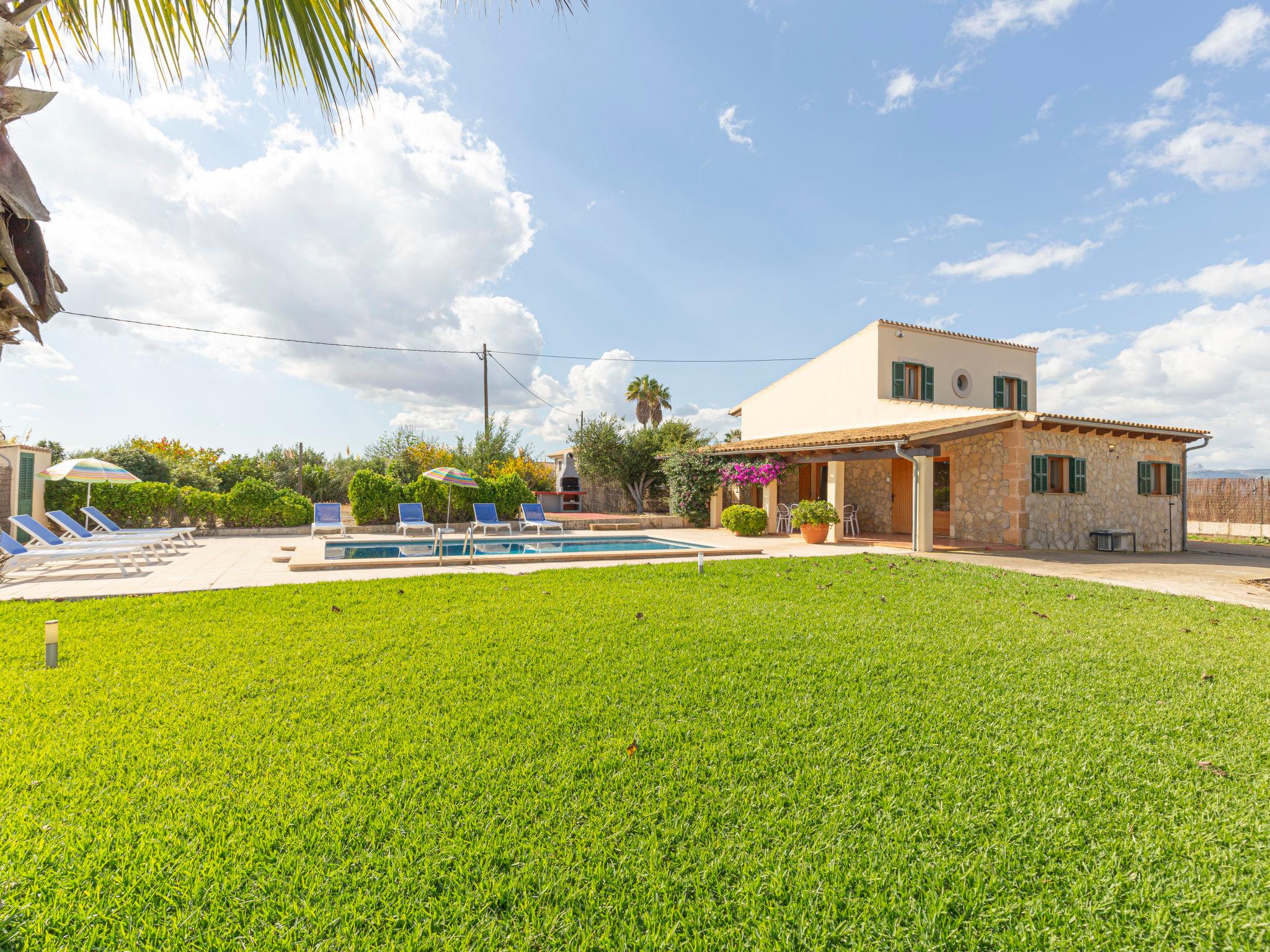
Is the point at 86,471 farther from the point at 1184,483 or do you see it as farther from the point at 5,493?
the point at 1184,483

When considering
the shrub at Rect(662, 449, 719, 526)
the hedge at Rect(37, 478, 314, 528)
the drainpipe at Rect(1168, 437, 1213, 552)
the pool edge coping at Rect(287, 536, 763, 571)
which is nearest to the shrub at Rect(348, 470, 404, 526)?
the hedge at Rect(37, 478, 314, 528)

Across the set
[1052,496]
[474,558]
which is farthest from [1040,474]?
[474,558]

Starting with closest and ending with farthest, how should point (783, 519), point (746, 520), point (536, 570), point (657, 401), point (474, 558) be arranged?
point (536, 570) < point (474, 558) < point (746, 520) < point (783, 519) < point (657, 401)

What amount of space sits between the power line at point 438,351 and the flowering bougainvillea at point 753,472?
18.1 ft

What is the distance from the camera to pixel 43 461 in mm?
13781

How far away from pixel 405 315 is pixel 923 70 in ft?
68.8

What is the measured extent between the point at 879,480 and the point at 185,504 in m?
21.4

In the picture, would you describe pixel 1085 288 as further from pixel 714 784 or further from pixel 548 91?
pixel 714 784

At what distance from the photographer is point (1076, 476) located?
47.1 feet

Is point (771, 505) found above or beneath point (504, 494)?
beneath

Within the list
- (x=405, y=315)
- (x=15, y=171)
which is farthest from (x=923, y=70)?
(x=405, y=315)

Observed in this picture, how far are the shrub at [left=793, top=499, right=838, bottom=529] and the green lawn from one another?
9.63 metres

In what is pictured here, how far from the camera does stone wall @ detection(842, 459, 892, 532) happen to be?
18.9 m

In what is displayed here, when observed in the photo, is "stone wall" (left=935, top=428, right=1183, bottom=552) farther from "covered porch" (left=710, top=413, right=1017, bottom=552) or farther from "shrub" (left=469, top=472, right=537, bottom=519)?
"shrub" (left=469, top=472, right=537, bottom=519)
